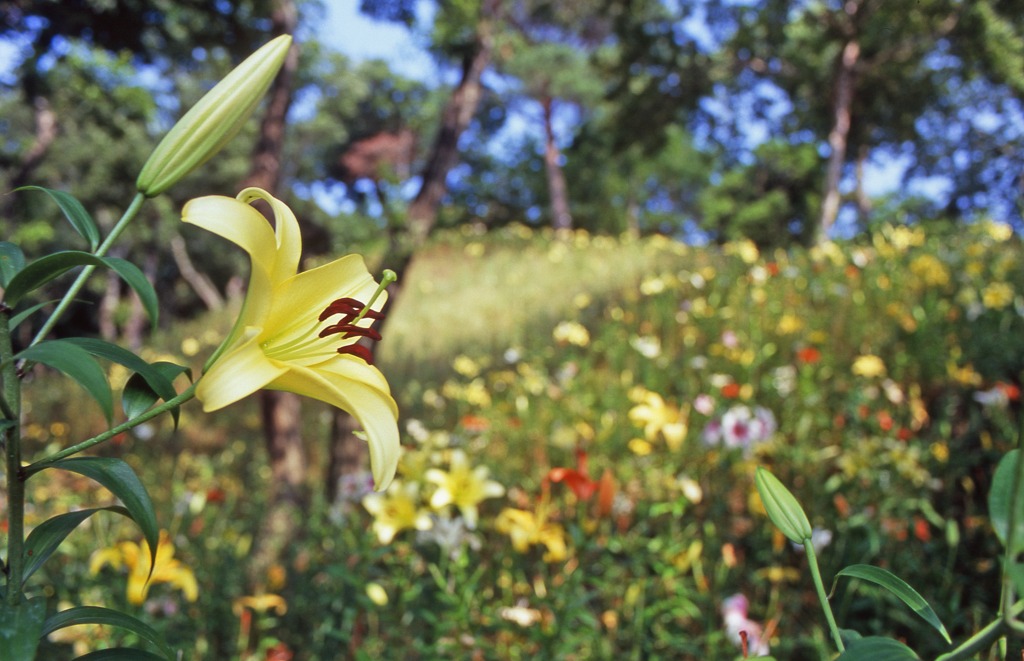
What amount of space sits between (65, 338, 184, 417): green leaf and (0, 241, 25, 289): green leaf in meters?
0.05

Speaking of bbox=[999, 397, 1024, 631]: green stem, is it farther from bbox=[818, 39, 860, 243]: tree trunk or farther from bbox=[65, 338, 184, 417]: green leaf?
bbox=[818, 39, 860, 243]: tree trunk

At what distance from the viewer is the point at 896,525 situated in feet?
5.41

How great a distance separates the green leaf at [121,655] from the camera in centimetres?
41

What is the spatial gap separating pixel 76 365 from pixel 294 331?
0.49ft

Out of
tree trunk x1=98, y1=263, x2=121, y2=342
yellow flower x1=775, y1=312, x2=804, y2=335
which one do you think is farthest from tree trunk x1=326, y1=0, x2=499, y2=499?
tree trunk x1=98, y1=263, x2=121, y2=342

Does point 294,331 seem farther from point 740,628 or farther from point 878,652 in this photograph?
point 740,628

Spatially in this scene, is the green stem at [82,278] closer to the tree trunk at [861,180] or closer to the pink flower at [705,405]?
the pink flower at [705,405]

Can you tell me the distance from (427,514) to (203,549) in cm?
95

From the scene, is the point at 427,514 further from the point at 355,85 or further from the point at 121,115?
the point at 355,85

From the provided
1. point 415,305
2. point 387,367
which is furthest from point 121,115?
point 387,367

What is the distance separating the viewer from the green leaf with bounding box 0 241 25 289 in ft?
1.36

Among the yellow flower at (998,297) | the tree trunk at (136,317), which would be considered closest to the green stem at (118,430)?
the yellow flower at (998,297)

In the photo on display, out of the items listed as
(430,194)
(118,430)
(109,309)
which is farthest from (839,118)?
(109,309)

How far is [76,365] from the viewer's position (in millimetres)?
364
